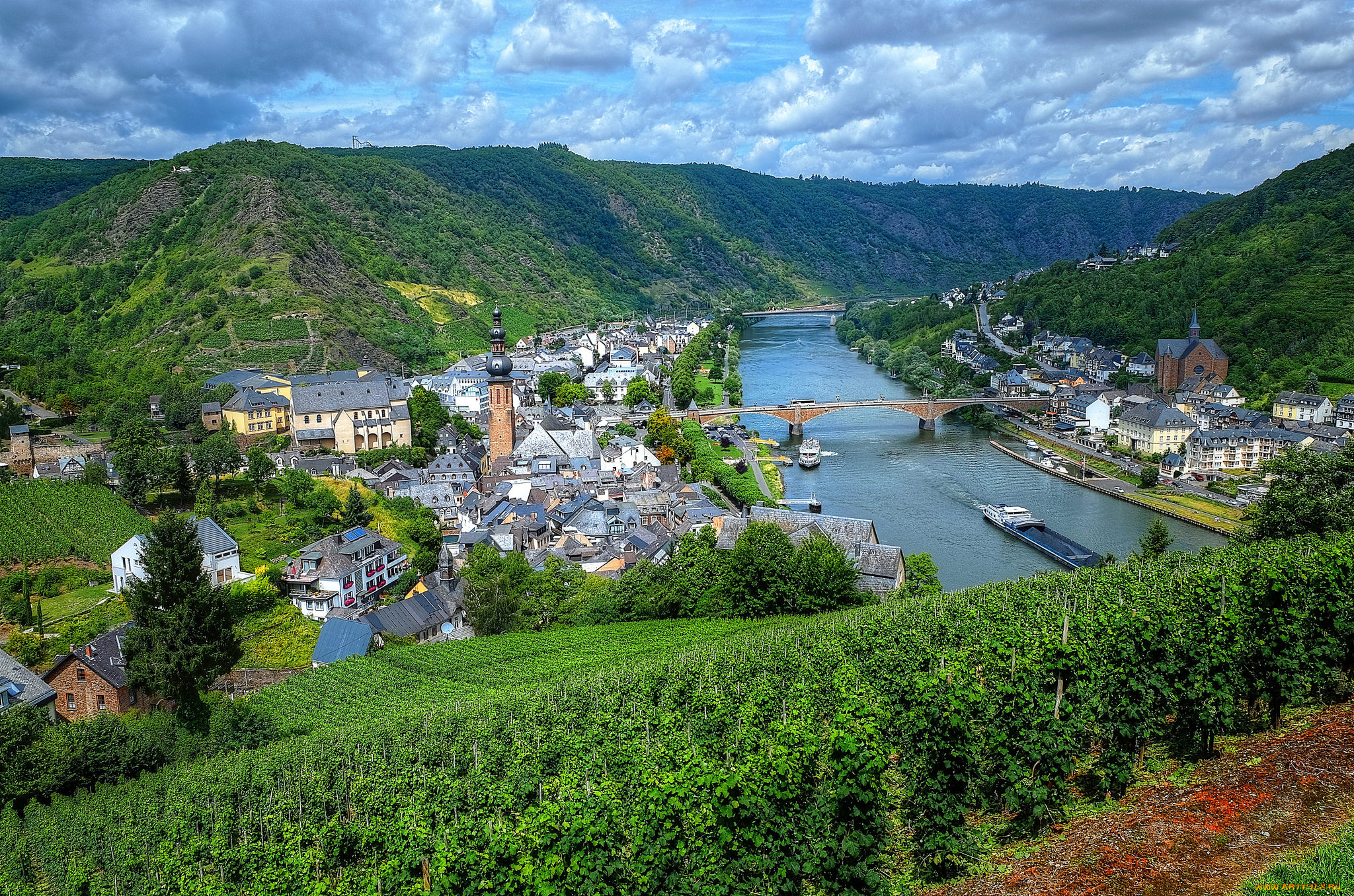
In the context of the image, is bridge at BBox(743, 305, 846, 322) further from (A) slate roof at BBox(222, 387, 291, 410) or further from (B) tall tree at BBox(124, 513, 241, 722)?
(B) tall tree at BBox(124, 513, 241, 722)

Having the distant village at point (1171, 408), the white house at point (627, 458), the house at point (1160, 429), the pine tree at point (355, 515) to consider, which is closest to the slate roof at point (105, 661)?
the pine tree at point (355, 515)

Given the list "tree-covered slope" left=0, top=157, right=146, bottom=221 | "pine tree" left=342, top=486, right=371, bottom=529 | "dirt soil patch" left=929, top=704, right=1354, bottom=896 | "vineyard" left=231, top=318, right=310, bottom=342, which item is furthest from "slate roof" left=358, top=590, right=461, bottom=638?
→ "tree-covered slope" left=0, top=157, right=146, bottom=221

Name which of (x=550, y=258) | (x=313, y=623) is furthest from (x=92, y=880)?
(x=550, y=258)

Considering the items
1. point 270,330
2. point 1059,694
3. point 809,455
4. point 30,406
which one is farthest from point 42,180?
point 1059,694

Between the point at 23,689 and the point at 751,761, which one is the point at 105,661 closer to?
the point at 23,689

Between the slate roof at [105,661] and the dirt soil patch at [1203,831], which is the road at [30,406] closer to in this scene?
the slate roof at [105,661]

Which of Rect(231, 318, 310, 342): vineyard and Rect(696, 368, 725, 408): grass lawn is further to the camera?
Rect(696, 368, 725, 408): grass lawn

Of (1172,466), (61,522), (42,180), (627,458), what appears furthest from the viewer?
(42,180)
